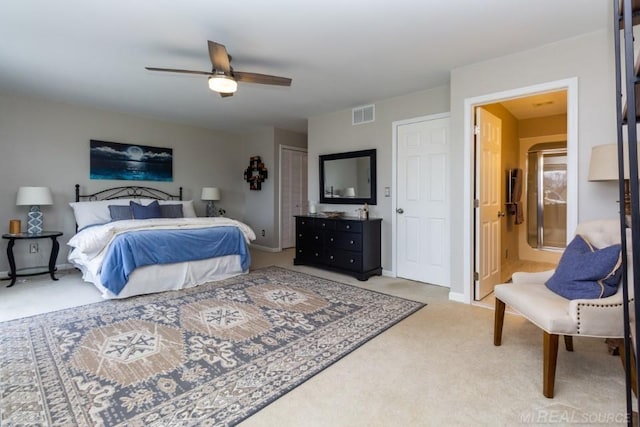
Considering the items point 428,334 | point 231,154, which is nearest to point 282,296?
point 428,334

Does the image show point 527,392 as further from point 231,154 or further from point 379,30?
point 231,154

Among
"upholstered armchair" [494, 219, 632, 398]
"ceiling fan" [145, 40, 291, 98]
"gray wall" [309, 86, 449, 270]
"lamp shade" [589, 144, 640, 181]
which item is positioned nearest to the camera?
"upholstered armchair" [494, 219, 632, 398]

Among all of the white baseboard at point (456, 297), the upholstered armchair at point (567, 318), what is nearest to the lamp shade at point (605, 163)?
the upholstered armchair at point (567, 318)

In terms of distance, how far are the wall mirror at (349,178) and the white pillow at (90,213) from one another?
3265 millimetres

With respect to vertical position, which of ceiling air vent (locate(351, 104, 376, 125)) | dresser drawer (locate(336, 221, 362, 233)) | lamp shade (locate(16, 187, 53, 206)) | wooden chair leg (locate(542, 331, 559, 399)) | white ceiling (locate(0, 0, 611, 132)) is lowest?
wooden chair leg (locate(542, 331, 559, 399))

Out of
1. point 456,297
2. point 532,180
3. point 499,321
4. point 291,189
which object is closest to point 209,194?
point 291,189

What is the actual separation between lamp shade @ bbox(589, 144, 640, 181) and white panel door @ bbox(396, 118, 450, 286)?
5.28 feet

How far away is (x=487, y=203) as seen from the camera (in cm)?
353

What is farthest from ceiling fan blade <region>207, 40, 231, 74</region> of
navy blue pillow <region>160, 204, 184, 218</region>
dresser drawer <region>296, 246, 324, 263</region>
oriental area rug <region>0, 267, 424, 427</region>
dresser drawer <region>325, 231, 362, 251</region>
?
navy blue pillow <region>160, 204, 184, 218</region>

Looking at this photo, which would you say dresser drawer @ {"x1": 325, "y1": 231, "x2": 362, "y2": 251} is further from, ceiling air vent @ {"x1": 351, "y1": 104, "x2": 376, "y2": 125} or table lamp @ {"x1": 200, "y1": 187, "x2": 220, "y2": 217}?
table lamp @ {"x1": 200, "y1": 187, "x2": 220, "y2": 217}

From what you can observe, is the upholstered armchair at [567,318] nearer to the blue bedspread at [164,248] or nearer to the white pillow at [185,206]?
the blue bedspread at [164,248]

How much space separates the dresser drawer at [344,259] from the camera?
4266 mm

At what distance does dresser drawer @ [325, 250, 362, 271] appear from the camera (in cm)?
427

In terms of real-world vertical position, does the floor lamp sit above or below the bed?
above
